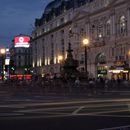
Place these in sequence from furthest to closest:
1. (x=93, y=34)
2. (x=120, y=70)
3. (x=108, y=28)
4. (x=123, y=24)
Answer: (x=93, y=34) → (x=108, y=28) → (x=123, y=24) → (x=120, y=70)

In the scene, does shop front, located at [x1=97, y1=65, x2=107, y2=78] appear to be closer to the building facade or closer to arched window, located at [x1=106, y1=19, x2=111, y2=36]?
the building facade

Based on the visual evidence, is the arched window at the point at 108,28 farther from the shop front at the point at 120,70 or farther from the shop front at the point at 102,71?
the shop front at the point at 120,70

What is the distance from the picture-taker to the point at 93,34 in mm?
104938

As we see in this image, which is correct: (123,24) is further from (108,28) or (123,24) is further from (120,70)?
(120,70)

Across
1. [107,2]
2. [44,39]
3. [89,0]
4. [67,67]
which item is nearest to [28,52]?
[44,39]

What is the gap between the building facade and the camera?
296ft

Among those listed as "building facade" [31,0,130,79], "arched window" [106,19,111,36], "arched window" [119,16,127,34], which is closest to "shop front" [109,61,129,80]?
"building facade" [31,0,130,79]

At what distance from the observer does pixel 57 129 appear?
49.0 feet

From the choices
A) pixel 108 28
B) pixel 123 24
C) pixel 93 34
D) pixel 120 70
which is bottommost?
pixel 120 70

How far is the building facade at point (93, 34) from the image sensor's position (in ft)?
296

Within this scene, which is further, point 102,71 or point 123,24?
point 102,71

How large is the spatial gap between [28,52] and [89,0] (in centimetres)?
8863

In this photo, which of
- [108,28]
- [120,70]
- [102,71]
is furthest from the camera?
[102,71]

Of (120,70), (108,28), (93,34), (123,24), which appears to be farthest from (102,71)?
(123,24)
